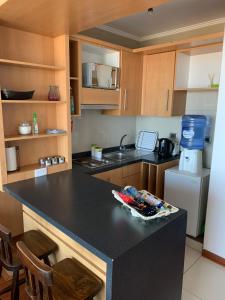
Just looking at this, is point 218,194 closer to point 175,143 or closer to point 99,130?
point 175,143

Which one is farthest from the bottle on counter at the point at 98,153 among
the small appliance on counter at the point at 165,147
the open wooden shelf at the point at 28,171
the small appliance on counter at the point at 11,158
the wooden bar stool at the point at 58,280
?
the wooden bar stool at the point at 58,280

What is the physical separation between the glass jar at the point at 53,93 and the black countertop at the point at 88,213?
0.76 m

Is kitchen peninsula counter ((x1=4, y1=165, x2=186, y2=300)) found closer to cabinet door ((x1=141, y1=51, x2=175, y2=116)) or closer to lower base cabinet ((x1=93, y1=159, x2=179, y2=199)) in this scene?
lower base cabinet ((x1=93, y1=159, x2=179, y2=199))

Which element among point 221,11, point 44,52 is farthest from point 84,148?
point 221,11

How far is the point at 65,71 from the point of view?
7.00 feet

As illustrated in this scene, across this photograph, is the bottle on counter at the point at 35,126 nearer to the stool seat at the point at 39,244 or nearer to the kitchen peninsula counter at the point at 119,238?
the kitchen peninsula counter at the point at 119,238

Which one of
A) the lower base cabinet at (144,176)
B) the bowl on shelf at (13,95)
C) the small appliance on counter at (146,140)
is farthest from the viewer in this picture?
the small appliance on counter at (146,140)

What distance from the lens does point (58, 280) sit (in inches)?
48.7

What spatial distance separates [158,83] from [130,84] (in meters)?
→ 0.38

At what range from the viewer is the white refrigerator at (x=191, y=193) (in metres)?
2.51

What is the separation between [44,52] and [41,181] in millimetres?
1207

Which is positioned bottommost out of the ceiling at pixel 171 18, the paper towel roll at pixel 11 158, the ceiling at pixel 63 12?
the paper towel roll at pixel 11 158

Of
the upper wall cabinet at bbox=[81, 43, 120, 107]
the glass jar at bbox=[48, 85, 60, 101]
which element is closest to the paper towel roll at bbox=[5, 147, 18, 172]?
the glass jar at bbox=[48, 85, 60, 101]

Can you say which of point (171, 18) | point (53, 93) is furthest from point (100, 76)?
point (171, 18)
